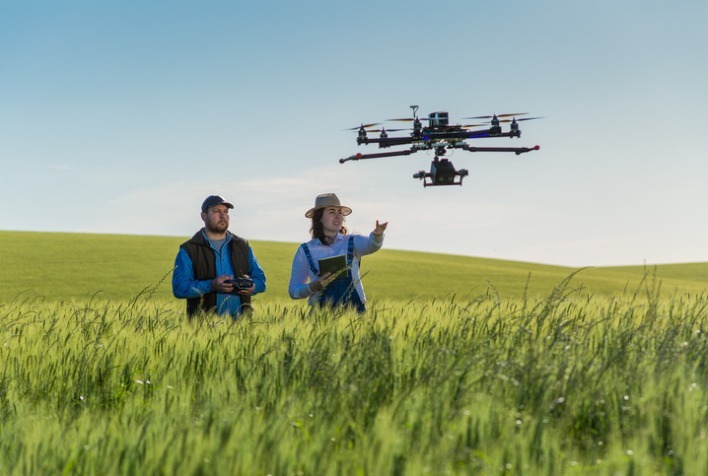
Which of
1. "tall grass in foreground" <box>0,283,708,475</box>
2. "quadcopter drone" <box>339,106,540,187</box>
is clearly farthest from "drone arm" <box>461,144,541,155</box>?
Answer: "tall grass in foreground" <box>0,283,708,475</box>

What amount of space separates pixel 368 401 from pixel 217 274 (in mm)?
5062

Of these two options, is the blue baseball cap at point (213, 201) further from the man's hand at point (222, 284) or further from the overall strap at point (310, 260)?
the overall strap at point (310, 260)

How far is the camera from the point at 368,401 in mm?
3336

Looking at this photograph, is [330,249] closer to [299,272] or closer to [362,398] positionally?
[299,272]

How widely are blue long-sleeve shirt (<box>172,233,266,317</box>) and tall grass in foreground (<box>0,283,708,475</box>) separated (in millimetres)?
2554

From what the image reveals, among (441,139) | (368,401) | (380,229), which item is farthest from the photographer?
(441,139)

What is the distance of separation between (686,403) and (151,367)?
288 centimetres

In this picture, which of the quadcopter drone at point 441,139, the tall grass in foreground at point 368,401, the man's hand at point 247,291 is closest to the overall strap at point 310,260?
the man's hand at point 247,291

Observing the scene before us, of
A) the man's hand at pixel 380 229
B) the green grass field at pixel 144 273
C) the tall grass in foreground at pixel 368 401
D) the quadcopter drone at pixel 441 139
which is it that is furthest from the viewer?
the green grass field at pixel 144 273

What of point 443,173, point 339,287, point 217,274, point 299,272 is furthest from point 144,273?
point 339,287

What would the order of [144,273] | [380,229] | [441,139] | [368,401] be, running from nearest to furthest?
1. [368,401]
2. [380,229]
3. [441,139]
4. [144,273]

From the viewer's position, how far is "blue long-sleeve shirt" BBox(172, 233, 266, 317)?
307 inches

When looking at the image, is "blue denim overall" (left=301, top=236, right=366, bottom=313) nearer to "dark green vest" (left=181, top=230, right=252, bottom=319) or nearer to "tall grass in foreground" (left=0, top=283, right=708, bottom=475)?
"dark green vest" (left=181, top=230, right=252, bottom=319)

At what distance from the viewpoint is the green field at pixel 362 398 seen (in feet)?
8.62
